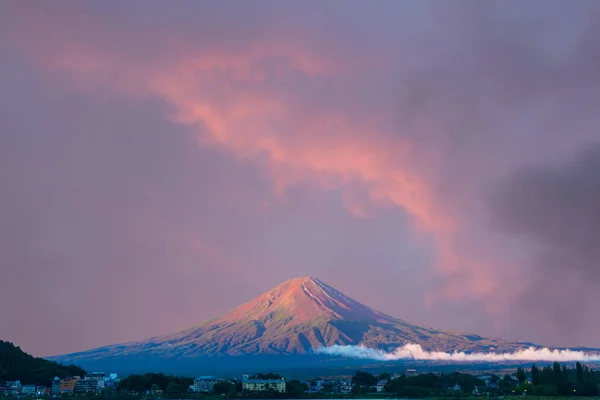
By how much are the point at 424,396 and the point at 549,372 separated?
30.3 meters

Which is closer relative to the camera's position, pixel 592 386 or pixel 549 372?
pixel 592 386

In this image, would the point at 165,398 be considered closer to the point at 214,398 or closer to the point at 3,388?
the point at 214,398

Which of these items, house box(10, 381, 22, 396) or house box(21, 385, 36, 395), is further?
house box(21, 385, 36, 395)

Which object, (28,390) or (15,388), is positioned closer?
A: (15,388)

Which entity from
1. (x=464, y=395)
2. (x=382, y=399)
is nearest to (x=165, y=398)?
(x=382, y=399)

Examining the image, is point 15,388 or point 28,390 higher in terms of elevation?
point 15,388

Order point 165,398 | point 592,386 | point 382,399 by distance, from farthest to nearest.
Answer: point 165,398
point 382,399
point 592,386

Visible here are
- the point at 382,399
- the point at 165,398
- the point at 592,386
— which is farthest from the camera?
the point at 165,398

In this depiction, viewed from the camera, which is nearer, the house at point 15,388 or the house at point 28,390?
the house at point 15,388

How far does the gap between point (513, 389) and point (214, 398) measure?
72.8m

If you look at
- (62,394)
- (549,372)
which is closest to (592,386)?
(549,372)

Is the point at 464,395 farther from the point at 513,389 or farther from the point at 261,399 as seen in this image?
the point at 261,399

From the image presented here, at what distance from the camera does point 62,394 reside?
198250mm

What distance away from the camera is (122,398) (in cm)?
18862
